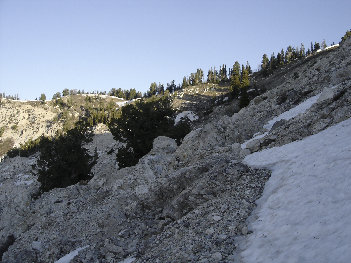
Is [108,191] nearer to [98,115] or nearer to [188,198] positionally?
[188,198]

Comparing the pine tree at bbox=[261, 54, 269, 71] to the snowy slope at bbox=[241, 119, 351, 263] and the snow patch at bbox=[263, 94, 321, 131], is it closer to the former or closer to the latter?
the snow patch at bbox=[263, 94, 321, 131]

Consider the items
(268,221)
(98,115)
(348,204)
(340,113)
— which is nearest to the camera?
(348,204)

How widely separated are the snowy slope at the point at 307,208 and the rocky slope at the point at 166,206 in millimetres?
836

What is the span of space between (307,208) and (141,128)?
30780mm

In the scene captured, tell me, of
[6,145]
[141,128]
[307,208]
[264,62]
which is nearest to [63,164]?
[141,128]

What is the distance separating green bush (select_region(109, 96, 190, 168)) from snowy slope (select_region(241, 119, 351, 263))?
79.2ft

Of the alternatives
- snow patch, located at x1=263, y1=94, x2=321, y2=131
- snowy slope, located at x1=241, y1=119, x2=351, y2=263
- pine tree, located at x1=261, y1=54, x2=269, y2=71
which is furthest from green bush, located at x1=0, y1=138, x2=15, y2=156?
snowy slope, located at x1=241, y1=119, x2=351, y2=263

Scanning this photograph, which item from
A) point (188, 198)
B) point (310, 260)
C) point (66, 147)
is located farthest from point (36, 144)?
point (310, 260)

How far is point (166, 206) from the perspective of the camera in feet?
56.3

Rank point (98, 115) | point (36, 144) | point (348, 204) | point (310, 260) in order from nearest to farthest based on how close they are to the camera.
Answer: point (310, 260), point (348, 204), point (36, 144), point (98, 115)

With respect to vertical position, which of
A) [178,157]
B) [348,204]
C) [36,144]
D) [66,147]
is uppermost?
[36,144]

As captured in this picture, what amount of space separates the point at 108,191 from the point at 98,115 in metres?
134

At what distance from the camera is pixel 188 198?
16.0 meters

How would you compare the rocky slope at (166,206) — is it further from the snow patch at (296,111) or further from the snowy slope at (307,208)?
the snow patch at (296,111)
